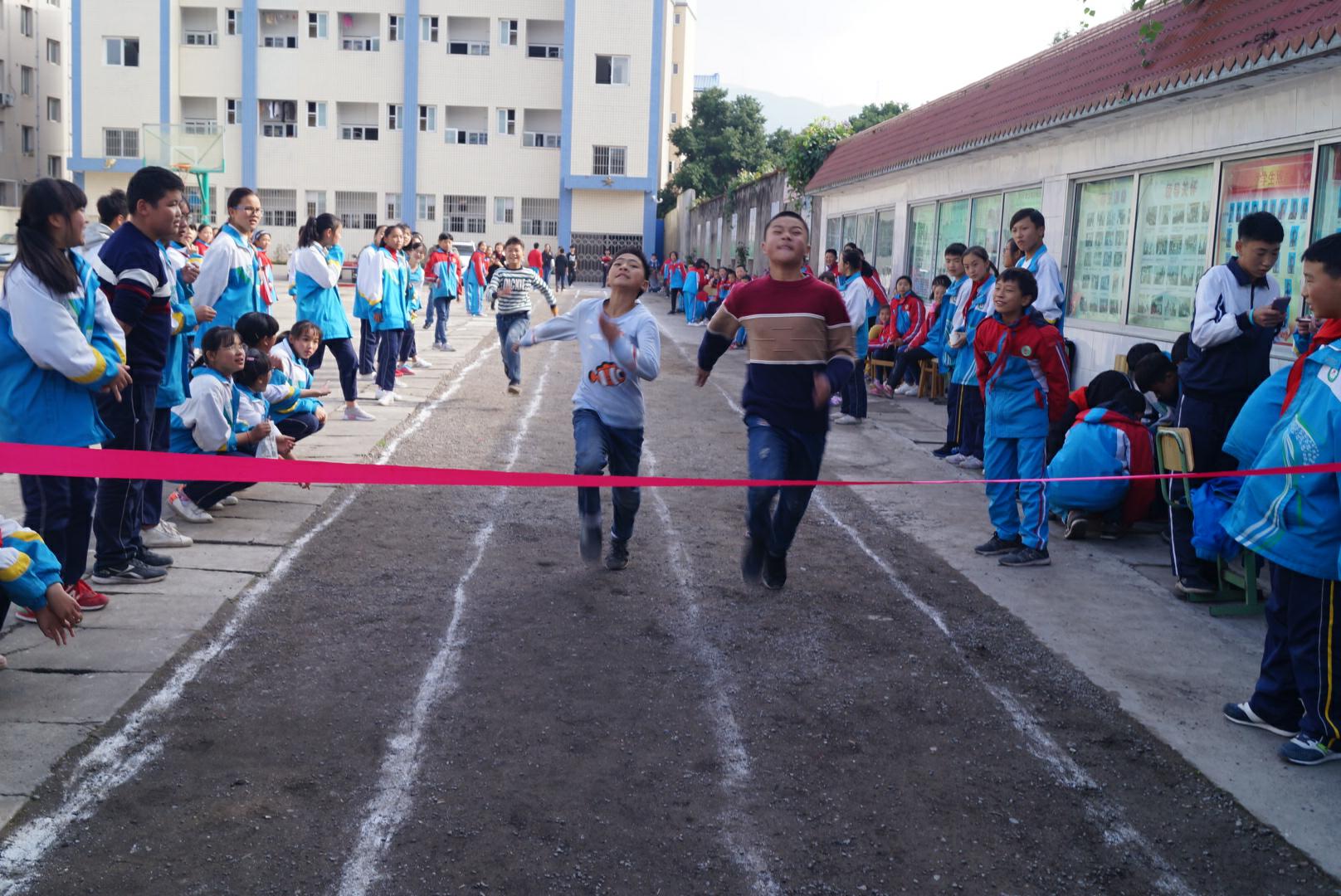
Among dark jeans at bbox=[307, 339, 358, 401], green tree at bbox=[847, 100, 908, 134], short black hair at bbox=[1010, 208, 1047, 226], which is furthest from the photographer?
green tree at bbox=[847, 100, 908, 134]

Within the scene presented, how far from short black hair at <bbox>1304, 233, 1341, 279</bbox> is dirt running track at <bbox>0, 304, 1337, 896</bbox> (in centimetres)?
190

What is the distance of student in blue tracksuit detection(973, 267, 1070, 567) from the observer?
276 inches

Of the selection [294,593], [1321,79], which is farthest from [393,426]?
[1321,79]

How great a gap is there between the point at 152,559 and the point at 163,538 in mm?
524

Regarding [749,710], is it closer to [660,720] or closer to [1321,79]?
[660,720]

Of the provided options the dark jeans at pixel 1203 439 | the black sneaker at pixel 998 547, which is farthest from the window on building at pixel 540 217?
the dark jeans at pixel 1203 439

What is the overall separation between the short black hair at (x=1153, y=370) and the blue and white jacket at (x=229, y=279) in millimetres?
6325

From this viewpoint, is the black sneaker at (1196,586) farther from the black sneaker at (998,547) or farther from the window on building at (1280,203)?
the window on building at (1280,203)

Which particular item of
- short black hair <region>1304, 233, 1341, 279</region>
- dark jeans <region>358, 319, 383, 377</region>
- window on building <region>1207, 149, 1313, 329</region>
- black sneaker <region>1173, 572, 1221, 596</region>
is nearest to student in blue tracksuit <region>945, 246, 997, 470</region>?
window on building <region>1207, 149, 1313, 329</region>

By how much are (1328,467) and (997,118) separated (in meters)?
10.6

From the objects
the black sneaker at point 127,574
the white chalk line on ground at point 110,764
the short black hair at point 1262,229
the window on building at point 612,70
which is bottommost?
the white chalk line on ground at point 110,764

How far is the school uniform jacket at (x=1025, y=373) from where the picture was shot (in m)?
7.00

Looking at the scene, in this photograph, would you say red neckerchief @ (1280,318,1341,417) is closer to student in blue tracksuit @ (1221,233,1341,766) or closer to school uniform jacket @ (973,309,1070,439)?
student in blue tracksuit @ (1221,233,1341,766)

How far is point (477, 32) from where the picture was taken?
52.1 meters
